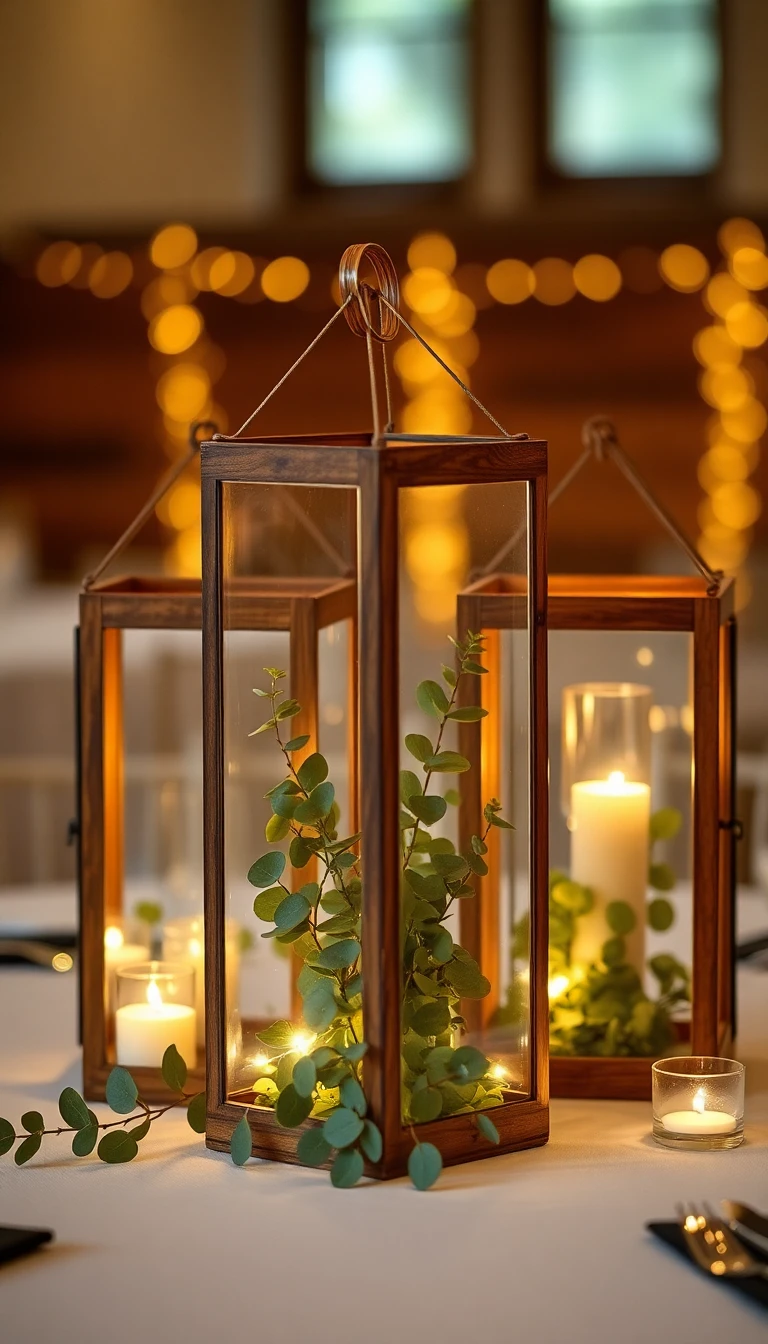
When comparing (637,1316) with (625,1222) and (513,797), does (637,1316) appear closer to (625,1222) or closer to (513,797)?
(625,1222)

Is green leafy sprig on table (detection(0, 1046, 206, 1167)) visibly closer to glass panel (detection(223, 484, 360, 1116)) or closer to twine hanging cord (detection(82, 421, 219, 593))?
glass panel (detection(223, 484, 360, 1116))

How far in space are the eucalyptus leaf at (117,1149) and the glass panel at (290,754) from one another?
0.07m

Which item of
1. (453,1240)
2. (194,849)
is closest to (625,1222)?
(453,1240)

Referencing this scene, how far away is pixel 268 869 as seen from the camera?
1.12 meters

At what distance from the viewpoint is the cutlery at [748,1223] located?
931 mm

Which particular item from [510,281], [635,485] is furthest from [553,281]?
[635,485]

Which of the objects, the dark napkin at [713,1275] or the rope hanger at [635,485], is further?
the rope hanger at [635,485]

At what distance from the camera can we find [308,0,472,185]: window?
5.47 metres

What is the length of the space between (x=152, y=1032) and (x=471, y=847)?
0.27 meters

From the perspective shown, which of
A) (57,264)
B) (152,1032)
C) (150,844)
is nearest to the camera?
(152,1032)

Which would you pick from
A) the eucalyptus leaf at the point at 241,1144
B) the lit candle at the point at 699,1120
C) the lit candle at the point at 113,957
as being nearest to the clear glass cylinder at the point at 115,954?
the lit candle at the point at 113,957

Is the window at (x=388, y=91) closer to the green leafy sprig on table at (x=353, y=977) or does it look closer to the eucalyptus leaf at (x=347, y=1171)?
the green leafy sprig on table at (x=353, y=977)

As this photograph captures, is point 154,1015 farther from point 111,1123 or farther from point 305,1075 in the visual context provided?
point 305,1075

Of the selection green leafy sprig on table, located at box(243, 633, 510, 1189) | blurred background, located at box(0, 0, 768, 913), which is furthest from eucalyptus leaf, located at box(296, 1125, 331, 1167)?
blurred background, located at box(0, 0, 768, 913)
